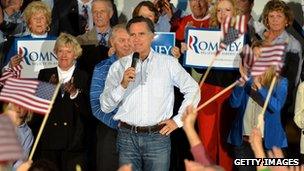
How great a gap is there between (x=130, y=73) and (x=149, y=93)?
18.0 inches

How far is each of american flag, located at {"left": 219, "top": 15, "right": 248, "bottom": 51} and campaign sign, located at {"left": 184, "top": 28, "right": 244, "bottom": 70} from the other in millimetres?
372

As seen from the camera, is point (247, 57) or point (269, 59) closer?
point (269, 59)

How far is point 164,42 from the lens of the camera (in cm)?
920

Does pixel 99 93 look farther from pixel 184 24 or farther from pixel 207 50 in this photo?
pixel 184 24

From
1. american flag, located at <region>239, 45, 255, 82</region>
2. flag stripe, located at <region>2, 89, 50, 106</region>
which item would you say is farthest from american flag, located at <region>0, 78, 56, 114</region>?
american flag, located at <region>239, 45, 255, 82</region>

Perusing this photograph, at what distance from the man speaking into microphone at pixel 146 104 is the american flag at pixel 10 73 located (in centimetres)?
100

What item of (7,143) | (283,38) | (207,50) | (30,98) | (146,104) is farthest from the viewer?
(283,38)

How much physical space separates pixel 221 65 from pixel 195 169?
11.4 feet

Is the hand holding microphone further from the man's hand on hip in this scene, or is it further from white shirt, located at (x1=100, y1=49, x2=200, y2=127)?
the man's hand on hip

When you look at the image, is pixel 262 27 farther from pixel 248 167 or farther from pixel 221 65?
pixel 248 167

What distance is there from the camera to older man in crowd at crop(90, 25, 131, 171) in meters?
8.63

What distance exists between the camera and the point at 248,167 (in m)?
8.81

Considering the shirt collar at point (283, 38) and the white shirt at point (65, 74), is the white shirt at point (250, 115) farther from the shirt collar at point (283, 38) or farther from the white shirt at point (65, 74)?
the white shirt at point (65, 74)

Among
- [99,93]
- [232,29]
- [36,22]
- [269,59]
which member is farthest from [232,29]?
[36,22]
